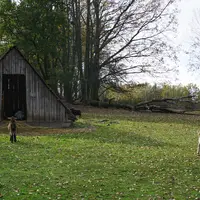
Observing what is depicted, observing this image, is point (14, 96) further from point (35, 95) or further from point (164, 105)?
point (164, 105)

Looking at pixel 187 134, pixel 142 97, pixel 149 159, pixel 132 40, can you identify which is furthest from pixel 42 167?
pixel 142 97

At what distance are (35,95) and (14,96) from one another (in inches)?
206

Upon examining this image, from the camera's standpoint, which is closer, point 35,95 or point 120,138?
point 120,138

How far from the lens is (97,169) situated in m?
13.4

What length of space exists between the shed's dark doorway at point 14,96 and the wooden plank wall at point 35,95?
14.0 feet

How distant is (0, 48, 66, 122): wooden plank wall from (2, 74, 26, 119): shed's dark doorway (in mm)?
4271

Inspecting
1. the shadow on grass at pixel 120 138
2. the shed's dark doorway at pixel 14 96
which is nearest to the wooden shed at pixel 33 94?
the shed's dark doorway at pixel 14 96

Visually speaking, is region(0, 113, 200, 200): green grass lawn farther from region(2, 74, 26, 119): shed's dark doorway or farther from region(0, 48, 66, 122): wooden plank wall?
region(2, 74, 26, 119): shed's dark doorway

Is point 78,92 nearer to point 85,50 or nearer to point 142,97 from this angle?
point 85,50

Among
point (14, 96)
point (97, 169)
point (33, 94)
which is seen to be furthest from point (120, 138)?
point (14, 96)

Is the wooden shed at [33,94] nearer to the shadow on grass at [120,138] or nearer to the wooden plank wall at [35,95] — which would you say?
the wooden plank wall at [35,95]

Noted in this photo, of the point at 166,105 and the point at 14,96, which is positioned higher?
the point at 14,96

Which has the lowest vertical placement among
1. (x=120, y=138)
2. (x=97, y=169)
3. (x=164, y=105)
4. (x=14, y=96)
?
(x=97, y=169)

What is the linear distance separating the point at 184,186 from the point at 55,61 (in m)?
37.9
